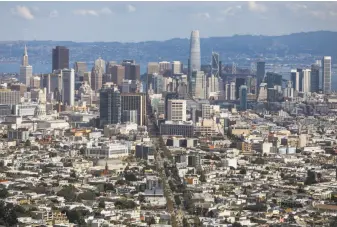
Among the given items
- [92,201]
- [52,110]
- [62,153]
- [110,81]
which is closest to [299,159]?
Result: [62,153]

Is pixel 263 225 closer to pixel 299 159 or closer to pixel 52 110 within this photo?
pixel 299 159

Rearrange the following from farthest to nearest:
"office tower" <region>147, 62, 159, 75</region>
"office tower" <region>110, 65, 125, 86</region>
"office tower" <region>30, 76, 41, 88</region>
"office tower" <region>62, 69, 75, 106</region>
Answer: "office tower" <region>147, 62, 159, 75</region> → "office tower" <region>110, 65, 125, 86</region> → "office tower" <region>30, 76, 41, 88</region> → "office tower" <region>62, 69, 75, 106</region>

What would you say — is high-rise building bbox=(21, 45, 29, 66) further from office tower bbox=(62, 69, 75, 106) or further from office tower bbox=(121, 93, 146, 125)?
office tower bbox=(121, 93, 146, 125)

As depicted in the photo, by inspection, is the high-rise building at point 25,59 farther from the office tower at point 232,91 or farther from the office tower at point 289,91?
the office tower at point 289,91

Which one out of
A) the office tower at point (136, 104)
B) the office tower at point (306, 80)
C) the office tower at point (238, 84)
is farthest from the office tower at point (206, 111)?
the office tower at point (306, 80)

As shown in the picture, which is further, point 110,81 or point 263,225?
point 110,81

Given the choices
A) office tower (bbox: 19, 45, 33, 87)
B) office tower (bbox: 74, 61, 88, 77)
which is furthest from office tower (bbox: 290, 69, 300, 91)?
office tower (bbox: 19, 45, 33, 87)
